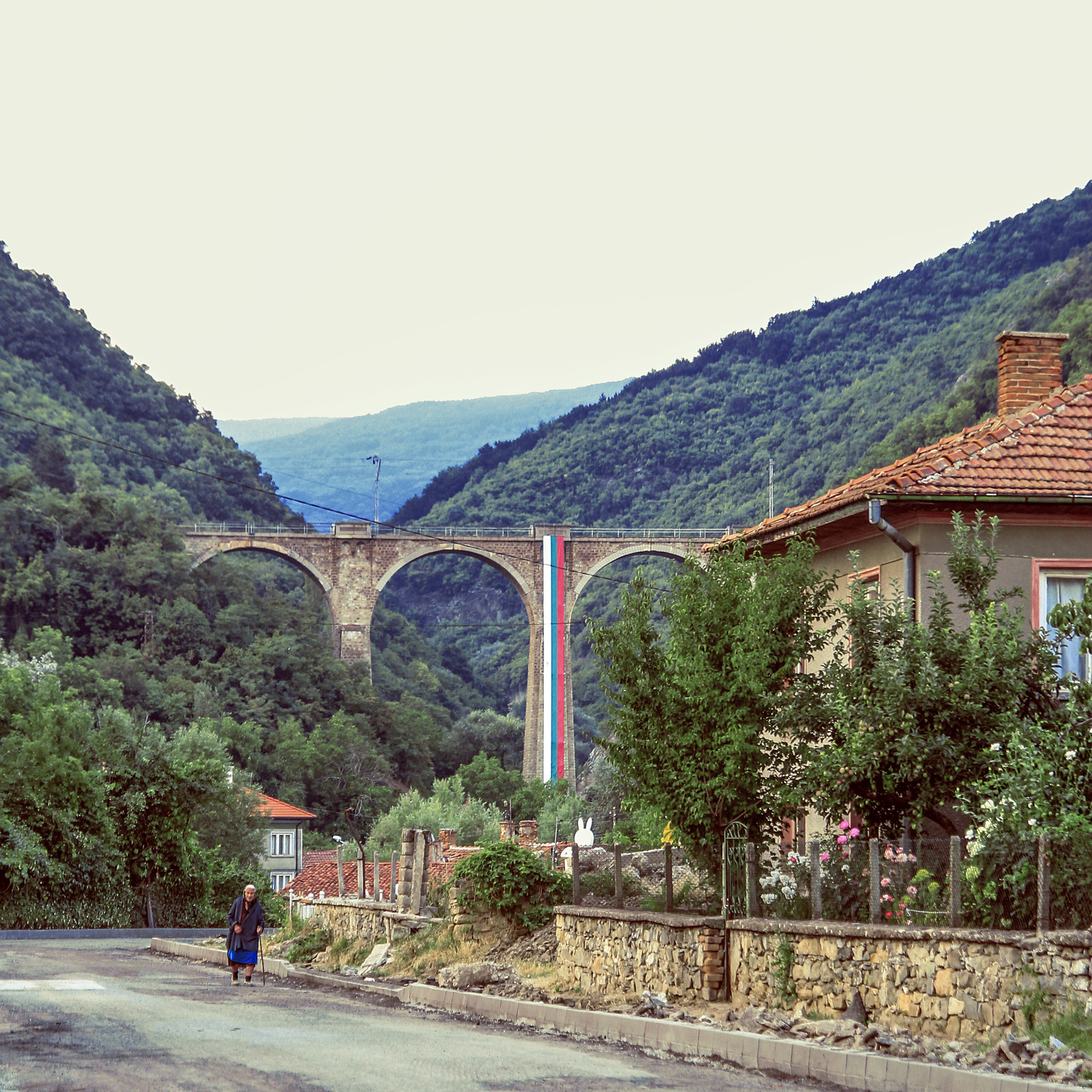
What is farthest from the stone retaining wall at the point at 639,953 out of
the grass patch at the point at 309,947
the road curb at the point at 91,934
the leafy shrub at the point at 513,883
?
the road curb at the point at 91,934

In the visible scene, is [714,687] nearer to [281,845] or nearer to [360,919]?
[360,919]

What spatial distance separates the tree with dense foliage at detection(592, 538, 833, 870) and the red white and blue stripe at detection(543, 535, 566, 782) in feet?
177

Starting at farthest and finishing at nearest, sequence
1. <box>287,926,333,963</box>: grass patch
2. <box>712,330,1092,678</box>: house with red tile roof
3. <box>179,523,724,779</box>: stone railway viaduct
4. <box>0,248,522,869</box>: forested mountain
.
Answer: <box>179,523,724,779</box>: stone railway viaduct < <box>0,248,522,869</box>: forested mountain < <box>287,926,333,963</box>: grass patch < <box>712,330,1092,678</box>: house with red tile roof

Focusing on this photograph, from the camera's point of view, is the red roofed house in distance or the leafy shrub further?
the red roofed house in distance

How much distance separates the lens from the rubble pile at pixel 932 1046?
8883 mm

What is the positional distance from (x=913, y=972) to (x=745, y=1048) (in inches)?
50.5

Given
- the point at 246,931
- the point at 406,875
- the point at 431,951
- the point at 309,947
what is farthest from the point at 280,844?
the point at 431,951

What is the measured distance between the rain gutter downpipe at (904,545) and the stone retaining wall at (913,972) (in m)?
4.03

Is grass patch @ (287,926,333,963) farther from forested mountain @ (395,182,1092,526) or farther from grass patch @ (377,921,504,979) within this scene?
forested mountain @ (395,182,1092,526)

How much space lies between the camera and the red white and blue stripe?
69.4 metres

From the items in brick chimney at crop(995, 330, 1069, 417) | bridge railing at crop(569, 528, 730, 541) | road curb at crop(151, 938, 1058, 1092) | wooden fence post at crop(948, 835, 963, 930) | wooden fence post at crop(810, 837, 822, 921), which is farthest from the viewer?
bridge railing at crop(569, 528, 730, 541)

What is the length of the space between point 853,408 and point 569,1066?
9621cm

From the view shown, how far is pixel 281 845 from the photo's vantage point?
6262cm

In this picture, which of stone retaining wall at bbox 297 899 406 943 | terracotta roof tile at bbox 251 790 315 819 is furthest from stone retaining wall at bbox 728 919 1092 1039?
terracotta roof tile at bbox 251 790 315 819
